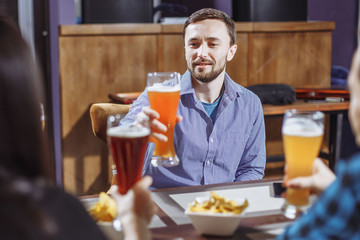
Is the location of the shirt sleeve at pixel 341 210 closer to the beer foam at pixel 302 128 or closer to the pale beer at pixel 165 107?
the beer foam at pixel 302 128

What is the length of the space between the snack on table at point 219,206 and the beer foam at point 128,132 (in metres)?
0.23

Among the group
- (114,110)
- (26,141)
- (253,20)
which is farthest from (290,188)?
(253,20)

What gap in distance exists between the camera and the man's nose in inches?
88.2

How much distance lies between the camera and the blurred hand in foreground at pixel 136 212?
104cm

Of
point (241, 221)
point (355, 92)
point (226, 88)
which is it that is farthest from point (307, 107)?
point (355, 92)

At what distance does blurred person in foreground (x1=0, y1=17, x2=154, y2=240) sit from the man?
1.16 m

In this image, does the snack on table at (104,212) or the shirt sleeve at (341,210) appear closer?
the shirt sleeve at (341,210)

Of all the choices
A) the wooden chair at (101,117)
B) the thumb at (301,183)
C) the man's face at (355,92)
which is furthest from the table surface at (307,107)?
the man's face at (355,92)

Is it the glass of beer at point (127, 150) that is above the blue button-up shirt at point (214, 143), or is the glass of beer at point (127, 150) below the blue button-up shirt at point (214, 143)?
above

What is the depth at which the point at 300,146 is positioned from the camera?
1.21 m

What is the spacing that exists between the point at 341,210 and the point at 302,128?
0.48 meters

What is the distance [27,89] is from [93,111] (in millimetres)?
1593

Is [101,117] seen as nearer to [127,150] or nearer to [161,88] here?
[161,88]

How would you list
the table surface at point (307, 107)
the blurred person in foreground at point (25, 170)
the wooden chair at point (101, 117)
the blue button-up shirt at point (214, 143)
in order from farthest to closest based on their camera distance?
1. the table surface at point (307, 107)
2. the wooden chair at point (101, 117)
3. the blue button-up shirt at point (214, 143)
4. the blurred person in foreground at point (25, 170)
